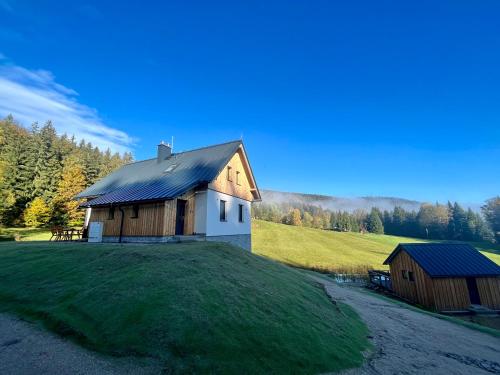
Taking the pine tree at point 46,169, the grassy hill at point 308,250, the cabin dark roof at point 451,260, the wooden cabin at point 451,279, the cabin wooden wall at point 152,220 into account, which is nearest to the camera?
the cabin wooden wall at point 152,220

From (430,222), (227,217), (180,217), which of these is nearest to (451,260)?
(227,217)

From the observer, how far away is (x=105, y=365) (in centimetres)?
499

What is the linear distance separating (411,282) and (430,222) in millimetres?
98215

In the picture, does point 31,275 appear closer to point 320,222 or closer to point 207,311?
point 207,311

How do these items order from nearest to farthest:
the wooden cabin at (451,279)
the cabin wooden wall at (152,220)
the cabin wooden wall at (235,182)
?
the cabin wooden wall at (152,220), the cabin wooden wall at (235,182), the wooden cabin at (451,279)

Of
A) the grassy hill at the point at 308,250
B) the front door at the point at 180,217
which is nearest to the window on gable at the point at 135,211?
the front door at the point at 180,217

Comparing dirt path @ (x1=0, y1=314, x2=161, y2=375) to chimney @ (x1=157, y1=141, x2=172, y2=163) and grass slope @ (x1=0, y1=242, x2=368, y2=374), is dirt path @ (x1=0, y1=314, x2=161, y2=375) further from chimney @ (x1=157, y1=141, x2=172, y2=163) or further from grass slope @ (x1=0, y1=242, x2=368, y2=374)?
chimney @ (x1=157, y1=141, x2=172, y2=163)

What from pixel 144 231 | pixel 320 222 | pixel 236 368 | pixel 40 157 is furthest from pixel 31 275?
pixel 320 222

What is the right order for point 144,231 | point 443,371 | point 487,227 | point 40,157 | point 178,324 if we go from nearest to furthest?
point 178,324 < point 443,371 < point 144,231 < point 40,157 < point 487,227

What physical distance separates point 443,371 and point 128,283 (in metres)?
10.1

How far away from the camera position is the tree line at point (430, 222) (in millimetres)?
97750

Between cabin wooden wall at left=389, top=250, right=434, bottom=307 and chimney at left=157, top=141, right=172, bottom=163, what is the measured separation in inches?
1158

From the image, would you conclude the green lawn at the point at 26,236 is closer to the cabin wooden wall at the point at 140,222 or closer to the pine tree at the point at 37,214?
the pine tree at the point at 37,214

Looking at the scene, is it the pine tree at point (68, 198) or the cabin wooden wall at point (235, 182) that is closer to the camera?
the cabin wooden wall at point (235, 182)
